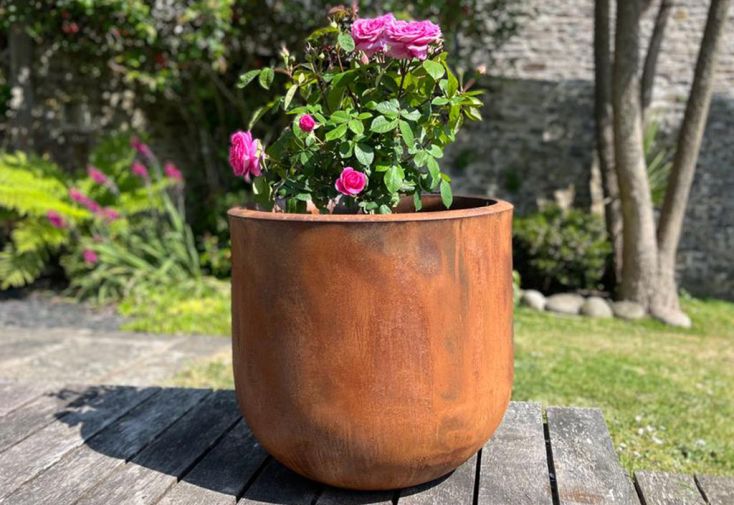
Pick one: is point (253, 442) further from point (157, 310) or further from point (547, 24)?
point (547, 24)

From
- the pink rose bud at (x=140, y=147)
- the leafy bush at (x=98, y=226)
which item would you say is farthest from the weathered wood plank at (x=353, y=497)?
the pink rose bud at (x=140, y=147)

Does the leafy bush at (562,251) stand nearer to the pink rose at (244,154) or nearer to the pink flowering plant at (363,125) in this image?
the pink flowering plant at (363,125)

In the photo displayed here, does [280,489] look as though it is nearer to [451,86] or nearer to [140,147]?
[451,86]

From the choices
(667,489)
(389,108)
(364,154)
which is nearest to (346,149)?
(364,154)

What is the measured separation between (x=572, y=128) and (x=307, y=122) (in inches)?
262

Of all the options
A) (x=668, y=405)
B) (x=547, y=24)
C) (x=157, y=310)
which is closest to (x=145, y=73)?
(x=157, y=310)

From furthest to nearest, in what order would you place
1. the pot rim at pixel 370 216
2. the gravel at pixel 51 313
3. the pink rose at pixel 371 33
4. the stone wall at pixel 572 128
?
the stone wall at pixel 572 128
the gravel at pixel 51 313
the pink rose at pixel 371 33
the pot rim at pixel 370 216

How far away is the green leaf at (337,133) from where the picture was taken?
5.79 feet

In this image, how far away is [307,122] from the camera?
5.93 ft

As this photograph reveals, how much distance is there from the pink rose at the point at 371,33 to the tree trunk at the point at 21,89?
6549 mm

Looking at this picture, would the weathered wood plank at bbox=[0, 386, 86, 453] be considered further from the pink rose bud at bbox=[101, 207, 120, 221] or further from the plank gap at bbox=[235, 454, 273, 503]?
the pink rose bud at bbox=[101, 207, 120, 221]

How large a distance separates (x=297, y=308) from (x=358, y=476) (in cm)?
47

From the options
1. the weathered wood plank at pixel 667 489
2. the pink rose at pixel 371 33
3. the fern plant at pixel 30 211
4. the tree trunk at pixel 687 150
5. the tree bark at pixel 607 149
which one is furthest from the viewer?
the tree bark at pixel 607 149

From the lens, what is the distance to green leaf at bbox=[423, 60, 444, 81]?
1733 millimetres
